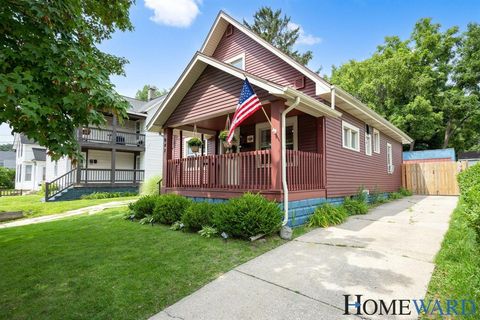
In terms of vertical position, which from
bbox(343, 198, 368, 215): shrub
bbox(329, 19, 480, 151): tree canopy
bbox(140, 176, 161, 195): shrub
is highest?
bbox(329, 19, 480, 151): tree canopy

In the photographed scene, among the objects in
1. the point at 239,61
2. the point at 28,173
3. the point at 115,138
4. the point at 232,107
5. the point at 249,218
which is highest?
the point at 239,61

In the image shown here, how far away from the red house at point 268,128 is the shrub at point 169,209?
35.0 inches

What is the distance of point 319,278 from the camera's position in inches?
146

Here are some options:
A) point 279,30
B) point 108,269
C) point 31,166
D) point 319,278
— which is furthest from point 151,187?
point 279,30

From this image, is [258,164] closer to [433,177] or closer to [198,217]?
[198,217]

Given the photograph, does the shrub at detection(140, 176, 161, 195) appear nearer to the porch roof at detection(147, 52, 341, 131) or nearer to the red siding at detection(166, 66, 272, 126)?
the porch roof at detection(147, 52, 341, 131)

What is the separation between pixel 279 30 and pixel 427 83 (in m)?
14.3

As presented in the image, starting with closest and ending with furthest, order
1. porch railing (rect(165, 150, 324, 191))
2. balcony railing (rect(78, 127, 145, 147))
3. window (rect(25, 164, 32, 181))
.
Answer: porch railing (rect(165, 150, 324, 191)) → balcony railing (rect(78, 127, 145, 147)) → window (rect(25, 164, 32, 181))

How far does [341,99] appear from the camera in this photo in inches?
326

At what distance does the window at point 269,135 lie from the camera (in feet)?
29.6

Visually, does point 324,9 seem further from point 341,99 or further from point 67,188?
point 67,188

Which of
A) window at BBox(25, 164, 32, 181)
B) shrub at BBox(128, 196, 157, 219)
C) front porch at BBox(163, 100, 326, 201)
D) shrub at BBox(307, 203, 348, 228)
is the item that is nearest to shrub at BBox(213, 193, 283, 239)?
front porch at BBox(163, 100, 326, 201)

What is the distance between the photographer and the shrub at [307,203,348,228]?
690 centimetres

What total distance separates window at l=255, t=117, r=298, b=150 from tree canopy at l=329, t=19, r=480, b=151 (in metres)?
17.8
